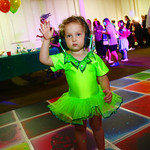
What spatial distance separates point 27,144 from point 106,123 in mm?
950

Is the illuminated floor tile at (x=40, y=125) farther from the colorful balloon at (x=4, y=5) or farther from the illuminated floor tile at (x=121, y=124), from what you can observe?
the colorful balloon at (x=4, y=5)

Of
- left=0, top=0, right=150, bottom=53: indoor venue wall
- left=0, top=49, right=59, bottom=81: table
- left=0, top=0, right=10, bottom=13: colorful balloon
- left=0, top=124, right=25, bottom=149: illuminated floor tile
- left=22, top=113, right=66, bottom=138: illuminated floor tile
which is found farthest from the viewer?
left=0, top=0, right=150, bottom=53: indoor venue wall

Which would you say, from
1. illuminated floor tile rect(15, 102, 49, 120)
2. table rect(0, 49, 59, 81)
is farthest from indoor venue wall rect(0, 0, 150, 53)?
illuminated floor tile rect(15, 102, 49, 120)

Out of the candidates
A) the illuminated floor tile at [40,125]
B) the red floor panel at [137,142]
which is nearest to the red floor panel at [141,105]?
the red floor panel at [137,142]

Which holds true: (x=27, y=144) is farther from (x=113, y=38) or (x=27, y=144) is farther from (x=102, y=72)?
(x=113, y=38)

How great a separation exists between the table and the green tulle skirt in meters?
3.29

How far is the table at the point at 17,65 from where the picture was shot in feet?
14.2

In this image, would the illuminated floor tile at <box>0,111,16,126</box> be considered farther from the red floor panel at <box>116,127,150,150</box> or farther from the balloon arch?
the balloon arch

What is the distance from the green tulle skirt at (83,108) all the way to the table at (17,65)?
329 centimetres

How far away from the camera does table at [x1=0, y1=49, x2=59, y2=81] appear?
4.32 meters

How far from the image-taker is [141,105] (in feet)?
8.21

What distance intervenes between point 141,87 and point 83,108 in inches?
92.2

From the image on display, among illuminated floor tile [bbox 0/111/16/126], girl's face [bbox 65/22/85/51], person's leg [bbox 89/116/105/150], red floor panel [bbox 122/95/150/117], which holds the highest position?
girl's face [bbox 65/22/85/51]

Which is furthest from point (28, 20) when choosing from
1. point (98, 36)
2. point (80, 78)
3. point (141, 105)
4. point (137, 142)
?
point (137, 142)
